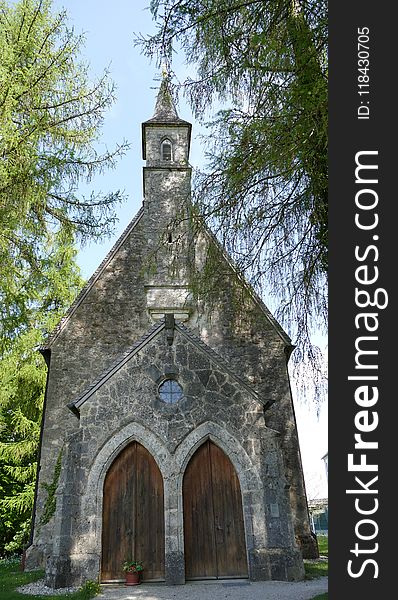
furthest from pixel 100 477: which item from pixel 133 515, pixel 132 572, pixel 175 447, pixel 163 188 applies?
pixel 163 188

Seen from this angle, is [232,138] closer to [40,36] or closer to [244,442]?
[40,36]

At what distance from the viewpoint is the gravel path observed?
8.31 m

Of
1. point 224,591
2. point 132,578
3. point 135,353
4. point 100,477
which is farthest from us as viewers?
point 135,353

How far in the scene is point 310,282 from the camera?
24.9 feet

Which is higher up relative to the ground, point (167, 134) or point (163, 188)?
point (167, 134)

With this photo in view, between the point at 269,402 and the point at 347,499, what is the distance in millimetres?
7681

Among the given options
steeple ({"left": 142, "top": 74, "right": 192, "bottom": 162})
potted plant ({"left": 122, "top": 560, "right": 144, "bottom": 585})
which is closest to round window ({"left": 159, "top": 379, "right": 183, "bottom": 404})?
potted plant ({"left": 122, "top": 560, "right": 144, "bottom": 585})

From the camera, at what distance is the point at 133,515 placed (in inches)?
413

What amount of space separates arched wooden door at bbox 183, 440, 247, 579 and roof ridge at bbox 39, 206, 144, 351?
5461 millimetres

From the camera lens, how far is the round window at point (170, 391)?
1104 centimetres

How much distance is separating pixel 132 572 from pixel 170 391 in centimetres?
341

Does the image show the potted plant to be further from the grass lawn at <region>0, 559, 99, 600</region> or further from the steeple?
the steeple

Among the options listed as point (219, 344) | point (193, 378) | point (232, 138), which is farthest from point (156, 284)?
point (232, 138)

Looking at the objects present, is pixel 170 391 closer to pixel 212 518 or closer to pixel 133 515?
pixel 133 515
